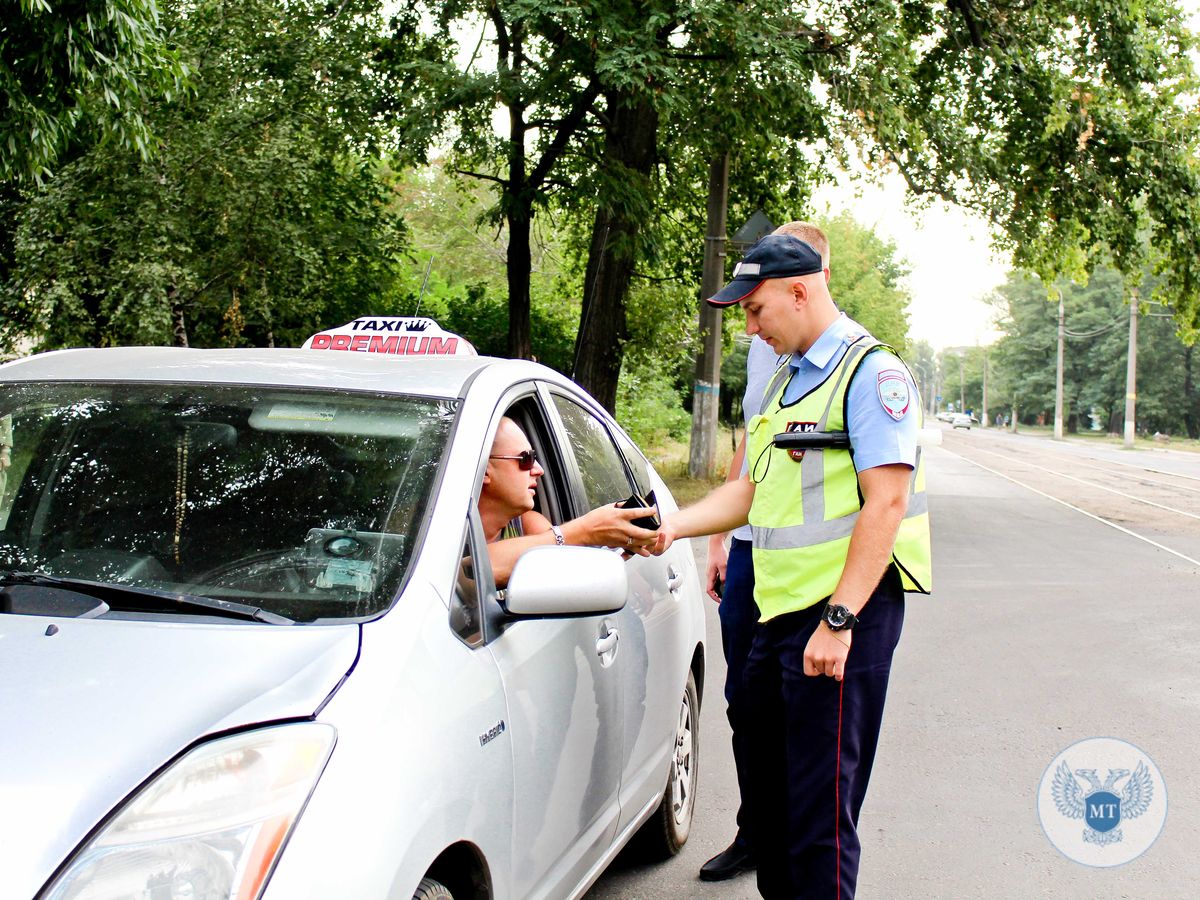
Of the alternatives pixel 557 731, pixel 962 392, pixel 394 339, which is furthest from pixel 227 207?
pixel 962 392

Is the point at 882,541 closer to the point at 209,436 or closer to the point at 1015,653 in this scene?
the point at 209,436

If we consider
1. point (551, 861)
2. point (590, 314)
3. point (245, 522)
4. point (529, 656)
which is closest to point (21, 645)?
point (245, 522)

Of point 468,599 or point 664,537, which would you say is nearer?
point 468,599

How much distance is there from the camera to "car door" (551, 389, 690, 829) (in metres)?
3.56

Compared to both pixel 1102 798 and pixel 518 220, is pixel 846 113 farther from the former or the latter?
pixel 1102 798

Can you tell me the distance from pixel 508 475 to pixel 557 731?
69 cm

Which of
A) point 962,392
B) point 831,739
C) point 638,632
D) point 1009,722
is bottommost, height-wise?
point 1009,722

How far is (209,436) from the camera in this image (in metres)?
2.94

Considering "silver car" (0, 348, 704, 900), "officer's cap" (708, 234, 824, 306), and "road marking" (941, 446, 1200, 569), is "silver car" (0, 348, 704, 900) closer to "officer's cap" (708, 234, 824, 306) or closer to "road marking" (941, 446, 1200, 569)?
"officer's cap" (708, 234, 824, 306)

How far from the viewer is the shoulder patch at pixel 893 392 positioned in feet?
10.7

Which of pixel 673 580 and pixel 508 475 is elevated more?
pixel 508 475

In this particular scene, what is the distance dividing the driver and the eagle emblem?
2711 millimetres

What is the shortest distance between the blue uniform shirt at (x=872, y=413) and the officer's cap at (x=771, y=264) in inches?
8.3
